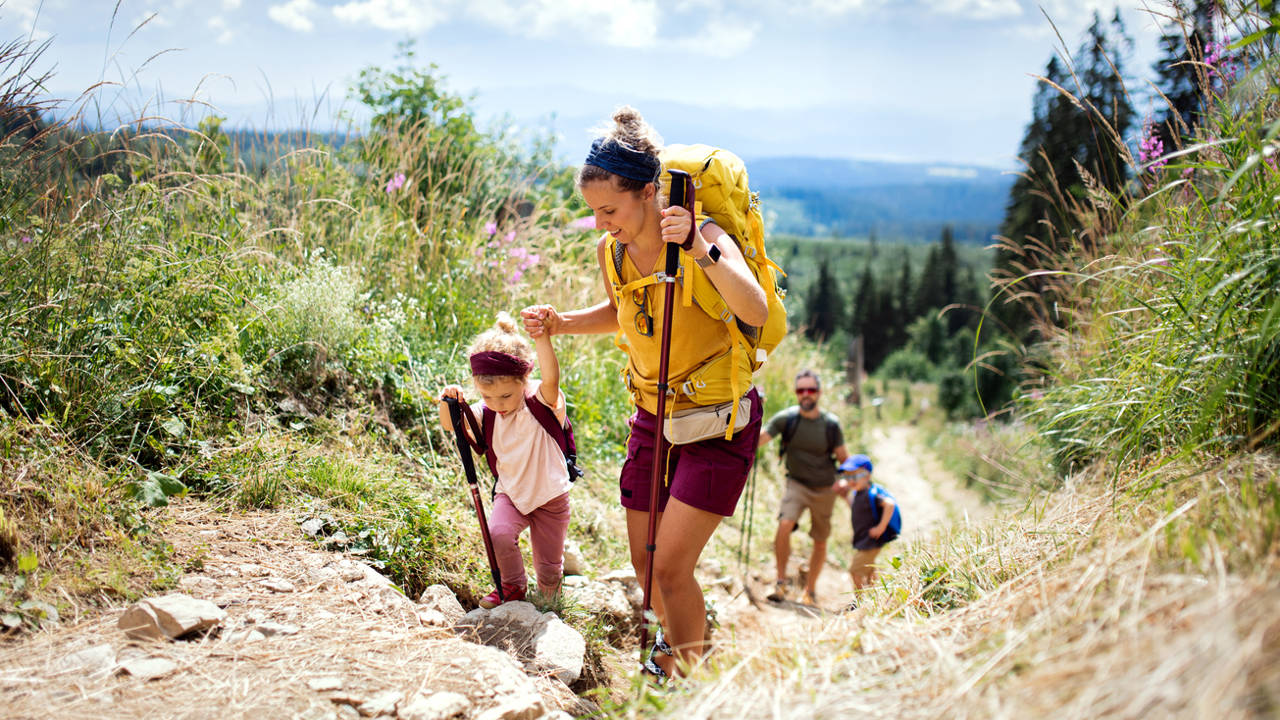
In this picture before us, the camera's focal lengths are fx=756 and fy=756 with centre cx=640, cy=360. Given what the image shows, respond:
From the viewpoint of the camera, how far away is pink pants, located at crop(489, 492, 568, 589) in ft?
10.8

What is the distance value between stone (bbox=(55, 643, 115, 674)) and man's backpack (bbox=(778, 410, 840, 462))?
15.9 feet

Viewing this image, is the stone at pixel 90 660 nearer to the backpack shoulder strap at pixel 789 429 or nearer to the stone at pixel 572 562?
the stone at pixel 572 562

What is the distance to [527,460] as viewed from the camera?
335 cm

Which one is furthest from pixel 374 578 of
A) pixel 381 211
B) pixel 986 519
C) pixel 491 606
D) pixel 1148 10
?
pixel 1148 10

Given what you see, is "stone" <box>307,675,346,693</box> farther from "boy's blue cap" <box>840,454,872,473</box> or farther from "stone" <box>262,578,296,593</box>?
"boy's blue cap" <box>840,454,872,473</box>

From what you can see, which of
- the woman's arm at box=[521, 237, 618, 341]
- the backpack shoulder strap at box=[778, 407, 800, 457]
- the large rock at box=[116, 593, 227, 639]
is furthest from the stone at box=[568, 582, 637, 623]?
the backpack shoulder strap at box=[778, 407, 800, 457]

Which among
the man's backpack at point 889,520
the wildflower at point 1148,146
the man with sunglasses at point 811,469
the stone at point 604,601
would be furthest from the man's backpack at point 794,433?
the wildflower at point 1148,146

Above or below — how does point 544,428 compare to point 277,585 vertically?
above

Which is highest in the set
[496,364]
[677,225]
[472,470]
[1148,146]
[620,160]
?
[1148,146]

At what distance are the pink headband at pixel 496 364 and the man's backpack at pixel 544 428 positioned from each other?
19 centimetres

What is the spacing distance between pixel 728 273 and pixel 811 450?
13.7 feet

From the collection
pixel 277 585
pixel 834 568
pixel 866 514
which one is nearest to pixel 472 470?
pixel 277 585

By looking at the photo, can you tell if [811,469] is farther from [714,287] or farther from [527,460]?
[714,287]

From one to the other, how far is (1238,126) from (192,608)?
13.3 feet
